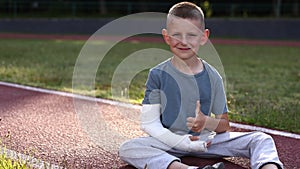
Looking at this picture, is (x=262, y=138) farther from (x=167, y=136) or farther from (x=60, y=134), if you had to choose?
(x=60, y=134)

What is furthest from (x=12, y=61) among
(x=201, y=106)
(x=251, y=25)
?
(x=251, y=25)

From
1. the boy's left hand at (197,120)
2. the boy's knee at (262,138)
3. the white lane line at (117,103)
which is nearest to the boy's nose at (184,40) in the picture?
the boy's left hand at (197,120)

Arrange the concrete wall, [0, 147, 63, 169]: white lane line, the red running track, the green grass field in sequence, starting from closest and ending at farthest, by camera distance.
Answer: [0, 147, 63, 169]: white lane line → the red running track → the green grass field → the concrete wall

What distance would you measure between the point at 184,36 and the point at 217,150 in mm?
852

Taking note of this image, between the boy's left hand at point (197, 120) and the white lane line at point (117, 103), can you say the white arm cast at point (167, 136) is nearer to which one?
the boy's left hand at point (197, 120)

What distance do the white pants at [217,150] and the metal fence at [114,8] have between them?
25.2 meters

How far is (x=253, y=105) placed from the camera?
6293 mm

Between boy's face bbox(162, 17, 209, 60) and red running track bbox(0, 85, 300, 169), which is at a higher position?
boy's face bbox(162, 17, 209, 60)

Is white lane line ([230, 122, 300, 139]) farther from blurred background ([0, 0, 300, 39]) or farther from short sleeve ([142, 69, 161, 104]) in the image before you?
blurred background ([0, 0, 300, 39])

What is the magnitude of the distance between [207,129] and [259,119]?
1.87 meters

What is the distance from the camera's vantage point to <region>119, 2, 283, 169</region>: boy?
3551 millimetres

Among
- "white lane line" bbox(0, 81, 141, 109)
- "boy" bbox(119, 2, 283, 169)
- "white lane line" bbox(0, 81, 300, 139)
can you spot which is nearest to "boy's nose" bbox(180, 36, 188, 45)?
"boy" bbox(119, 2, 283, 169)

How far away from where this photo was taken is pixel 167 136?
140 inches

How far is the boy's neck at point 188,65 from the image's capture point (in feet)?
12.2
